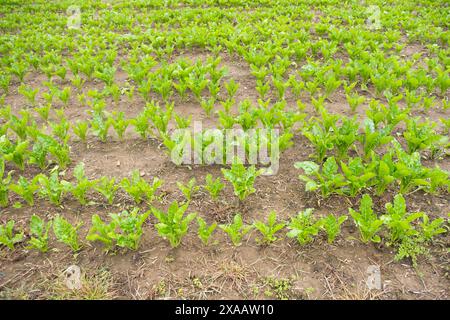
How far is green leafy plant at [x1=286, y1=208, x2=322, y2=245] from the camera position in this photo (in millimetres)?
3359

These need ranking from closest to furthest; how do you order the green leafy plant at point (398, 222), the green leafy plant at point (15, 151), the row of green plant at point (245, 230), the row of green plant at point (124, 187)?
the green leafy plant at point (398, 222)
the row of green plant at point (245, 230)
the row of green plant at point (124, 187)
the green leafy plant at point (15, 151)

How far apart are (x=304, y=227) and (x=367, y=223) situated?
23.1 inches

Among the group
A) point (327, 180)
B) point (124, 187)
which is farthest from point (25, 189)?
point (327, 180)

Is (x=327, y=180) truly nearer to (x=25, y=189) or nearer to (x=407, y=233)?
(x=407, y=233)

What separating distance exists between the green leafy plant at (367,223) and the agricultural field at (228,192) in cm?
1

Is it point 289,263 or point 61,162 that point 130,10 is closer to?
point 61,162

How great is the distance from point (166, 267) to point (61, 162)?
87.9 inches

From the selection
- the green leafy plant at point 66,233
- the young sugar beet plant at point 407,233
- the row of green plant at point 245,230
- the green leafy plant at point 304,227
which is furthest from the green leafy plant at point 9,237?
the young sugar beet plant at point 407,233

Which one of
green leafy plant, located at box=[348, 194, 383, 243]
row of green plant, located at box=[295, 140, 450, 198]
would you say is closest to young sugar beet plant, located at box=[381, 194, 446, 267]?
green leafy plant, located at box=[348, 194, 383, 243]

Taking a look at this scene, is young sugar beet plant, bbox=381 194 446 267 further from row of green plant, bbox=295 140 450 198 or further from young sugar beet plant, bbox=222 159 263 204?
young sugar beet plant, bbox=222 159 263 204

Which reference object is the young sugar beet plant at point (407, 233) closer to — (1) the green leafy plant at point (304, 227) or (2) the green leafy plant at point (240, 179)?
(1) the green leafy plant at point (304, 227)

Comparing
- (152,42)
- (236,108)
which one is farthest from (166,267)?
(152,42)

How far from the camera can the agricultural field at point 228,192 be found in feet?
10.6

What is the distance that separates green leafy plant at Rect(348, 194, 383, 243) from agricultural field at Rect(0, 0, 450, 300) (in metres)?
0.01
